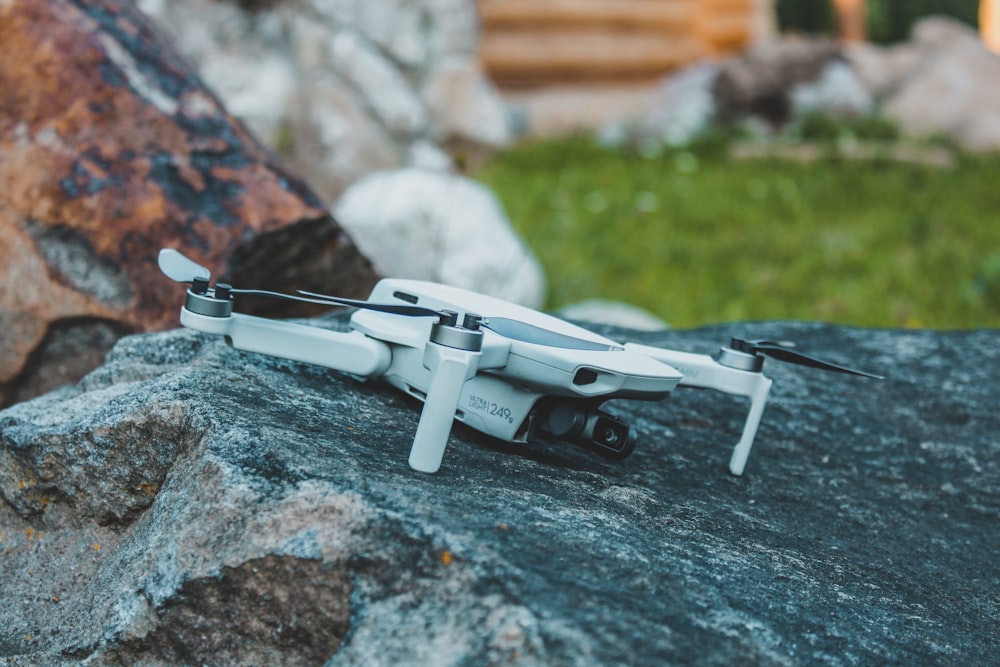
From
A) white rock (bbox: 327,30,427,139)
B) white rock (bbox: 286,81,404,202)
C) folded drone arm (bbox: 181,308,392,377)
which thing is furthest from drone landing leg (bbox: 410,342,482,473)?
white rock (bbox: 327,30,427,139)

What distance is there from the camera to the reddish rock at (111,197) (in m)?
2.10

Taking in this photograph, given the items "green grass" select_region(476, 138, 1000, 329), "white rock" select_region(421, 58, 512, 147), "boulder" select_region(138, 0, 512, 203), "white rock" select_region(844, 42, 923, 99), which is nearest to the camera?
"green grass" select_region(476, 138, 1000, 329)

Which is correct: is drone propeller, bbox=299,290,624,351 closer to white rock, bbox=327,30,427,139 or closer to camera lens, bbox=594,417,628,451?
camera lens, bbox=594,417,628,451

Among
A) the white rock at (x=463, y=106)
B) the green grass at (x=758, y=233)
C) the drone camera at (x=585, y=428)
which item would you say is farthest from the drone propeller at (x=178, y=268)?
the white rock at (x=463, y=106)

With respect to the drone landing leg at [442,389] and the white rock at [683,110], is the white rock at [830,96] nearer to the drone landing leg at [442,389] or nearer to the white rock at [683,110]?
the white rock at [683,110]

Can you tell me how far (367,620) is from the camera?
1043mm

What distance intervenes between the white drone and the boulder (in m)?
4.19

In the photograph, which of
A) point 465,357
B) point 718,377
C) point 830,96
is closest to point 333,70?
point 830,96

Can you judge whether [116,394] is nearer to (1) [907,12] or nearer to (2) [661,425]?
(2) [661,425]

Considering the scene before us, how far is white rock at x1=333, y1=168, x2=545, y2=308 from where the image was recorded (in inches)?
149

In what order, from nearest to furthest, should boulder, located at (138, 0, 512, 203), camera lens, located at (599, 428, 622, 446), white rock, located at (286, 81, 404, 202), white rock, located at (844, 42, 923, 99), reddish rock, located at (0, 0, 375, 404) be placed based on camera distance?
camera lens, located at (599, 428, 622, 446) < reddish rock, located at (0, 0, 375, 404) < white rock, located at (286, 81, 404, 202) < boulder, located at (138, 0, 512, 203) < white rock, located at (844, 42, 923, 99)

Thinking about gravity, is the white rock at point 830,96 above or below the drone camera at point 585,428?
above

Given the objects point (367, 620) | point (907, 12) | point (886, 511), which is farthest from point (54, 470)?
point (907, 12)

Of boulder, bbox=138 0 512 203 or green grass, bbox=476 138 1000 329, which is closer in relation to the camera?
green grass, bbox=476 138 1000 329
